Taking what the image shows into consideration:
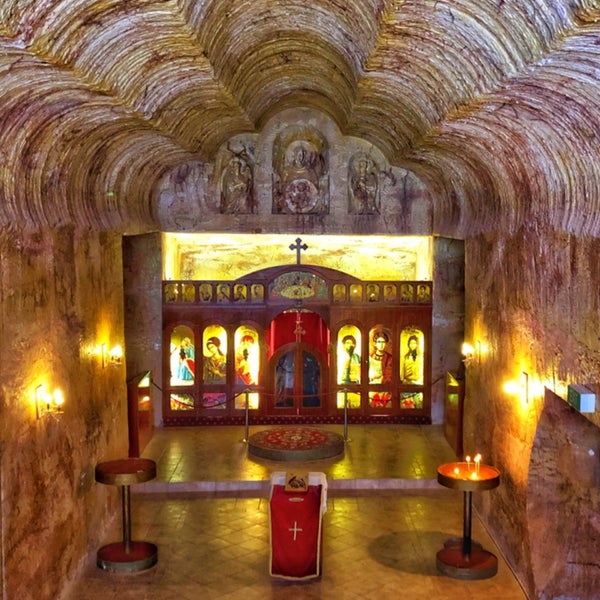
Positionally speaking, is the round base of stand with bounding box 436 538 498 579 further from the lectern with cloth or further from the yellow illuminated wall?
the yellow illuminated wall

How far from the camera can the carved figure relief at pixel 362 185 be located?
53.4ft

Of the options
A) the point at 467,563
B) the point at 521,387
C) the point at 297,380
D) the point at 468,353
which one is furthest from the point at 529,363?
the point at 297,380

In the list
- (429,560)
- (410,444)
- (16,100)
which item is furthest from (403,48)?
(410,444)

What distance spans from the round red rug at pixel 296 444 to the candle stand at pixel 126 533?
378cm

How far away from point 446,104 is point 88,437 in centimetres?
598

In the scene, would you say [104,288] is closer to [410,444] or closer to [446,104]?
[446,104]

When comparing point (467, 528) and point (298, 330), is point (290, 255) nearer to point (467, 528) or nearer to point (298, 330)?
point (298, 330)

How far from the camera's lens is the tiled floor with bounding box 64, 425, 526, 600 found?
10.1m

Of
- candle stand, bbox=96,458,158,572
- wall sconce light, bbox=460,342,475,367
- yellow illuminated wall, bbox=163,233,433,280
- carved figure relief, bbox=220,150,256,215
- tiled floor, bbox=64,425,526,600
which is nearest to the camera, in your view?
tiled floor, bbox=64,425,526,600

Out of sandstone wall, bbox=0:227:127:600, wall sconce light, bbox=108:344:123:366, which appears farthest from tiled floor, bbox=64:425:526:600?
wall sconce light, bbox=108:344:123:366

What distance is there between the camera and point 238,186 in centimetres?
1619

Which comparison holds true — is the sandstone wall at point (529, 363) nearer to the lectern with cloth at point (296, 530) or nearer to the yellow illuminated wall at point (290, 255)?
the lectern with cloth at point (296, 530)

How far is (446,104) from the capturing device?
8.84 m

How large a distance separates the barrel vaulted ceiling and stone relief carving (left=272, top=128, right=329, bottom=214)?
2.82 m
